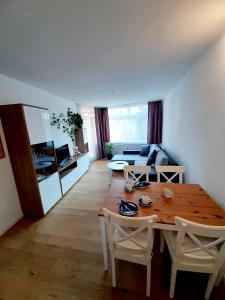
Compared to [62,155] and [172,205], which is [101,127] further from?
[172,205]

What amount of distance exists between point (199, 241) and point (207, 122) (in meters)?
1.36

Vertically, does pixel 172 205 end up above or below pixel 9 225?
above

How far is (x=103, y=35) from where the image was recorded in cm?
134

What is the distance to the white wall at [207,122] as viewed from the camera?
145cm

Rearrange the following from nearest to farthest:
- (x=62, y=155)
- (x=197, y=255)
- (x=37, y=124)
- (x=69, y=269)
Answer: (x=197, y=255) → (x=69, y=269) → (x=37, y=124) → (x=62, y=155)

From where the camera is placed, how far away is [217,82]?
1505mm

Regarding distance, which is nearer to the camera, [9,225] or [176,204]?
[176,204]

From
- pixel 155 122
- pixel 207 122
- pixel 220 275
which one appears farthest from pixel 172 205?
pixel 155 122

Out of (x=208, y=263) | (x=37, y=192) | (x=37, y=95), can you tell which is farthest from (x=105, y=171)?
(x=208, y=263)

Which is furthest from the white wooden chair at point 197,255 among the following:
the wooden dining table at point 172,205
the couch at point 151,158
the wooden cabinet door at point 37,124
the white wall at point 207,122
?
the wooden cabinet door at point 37,124

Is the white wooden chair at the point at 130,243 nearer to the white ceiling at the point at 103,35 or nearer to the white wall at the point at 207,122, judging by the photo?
the white wall at the point at 207,122

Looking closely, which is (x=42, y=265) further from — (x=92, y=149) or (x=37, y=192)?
(x=92, y=149)

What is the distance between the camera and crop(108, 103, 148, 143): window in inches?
225

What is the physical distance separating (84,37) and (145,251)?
210 centimetres
